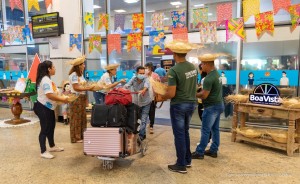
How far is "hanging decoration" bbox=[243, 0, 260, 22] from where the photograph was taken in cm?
476

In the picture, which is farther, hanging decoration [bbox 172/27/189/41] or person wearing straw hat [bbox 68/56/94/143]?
hanging decoration [bbox 172/27/189/41]

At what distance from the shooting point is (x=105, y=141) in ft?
10.1

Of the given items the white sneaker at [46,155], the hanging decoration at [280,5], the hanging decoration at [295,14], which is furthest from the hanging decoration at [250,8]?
the white sneaker at [46,155]

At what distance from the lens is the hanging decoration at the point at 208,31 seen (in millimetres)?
5207

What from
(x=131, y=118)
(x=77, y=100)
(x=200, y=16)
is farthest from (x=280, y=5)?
(x=77, y=100)

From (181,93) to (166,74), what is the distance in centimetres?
227

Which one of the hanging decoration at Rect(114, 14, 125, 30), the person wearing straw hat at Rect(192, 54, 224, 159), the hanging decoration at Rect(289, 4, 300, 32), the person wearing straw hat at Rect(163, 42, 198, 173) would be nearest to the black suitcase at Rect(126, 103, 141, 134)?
the person wearing straw hat at Rect(163, 42, 198, 173)

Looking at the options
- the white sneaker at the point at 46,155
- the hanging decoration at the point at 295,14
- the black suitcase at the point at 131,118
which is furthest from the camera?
the hanging decoration at the point at 295,14

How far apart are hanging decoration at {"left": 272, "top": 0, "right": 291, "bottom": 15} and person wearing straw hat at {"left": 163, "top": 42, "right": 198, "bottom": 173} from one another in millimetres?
2454

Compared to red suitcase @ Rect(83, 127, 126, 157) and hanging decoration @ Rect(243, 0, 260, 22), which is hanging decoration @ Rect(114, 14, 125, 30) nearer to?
hanging decoration @ Rect(243, 0, 260, 22)

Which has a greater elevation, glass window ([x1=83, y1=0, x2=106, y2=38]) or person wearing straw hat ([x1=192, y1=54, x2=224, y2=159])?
glass window ([x1=83, y1=0, x2=106, y2=38])

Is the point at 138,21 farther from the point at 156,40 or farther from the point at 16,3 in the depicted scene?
the point at 16,3

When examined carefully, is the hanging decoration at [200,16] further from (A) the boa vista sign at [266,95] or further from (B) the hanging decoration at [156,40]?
(A) the boa vista sign at [266,95]

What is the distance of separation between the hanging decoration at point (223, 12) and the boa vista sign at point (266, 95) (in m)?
1.70
